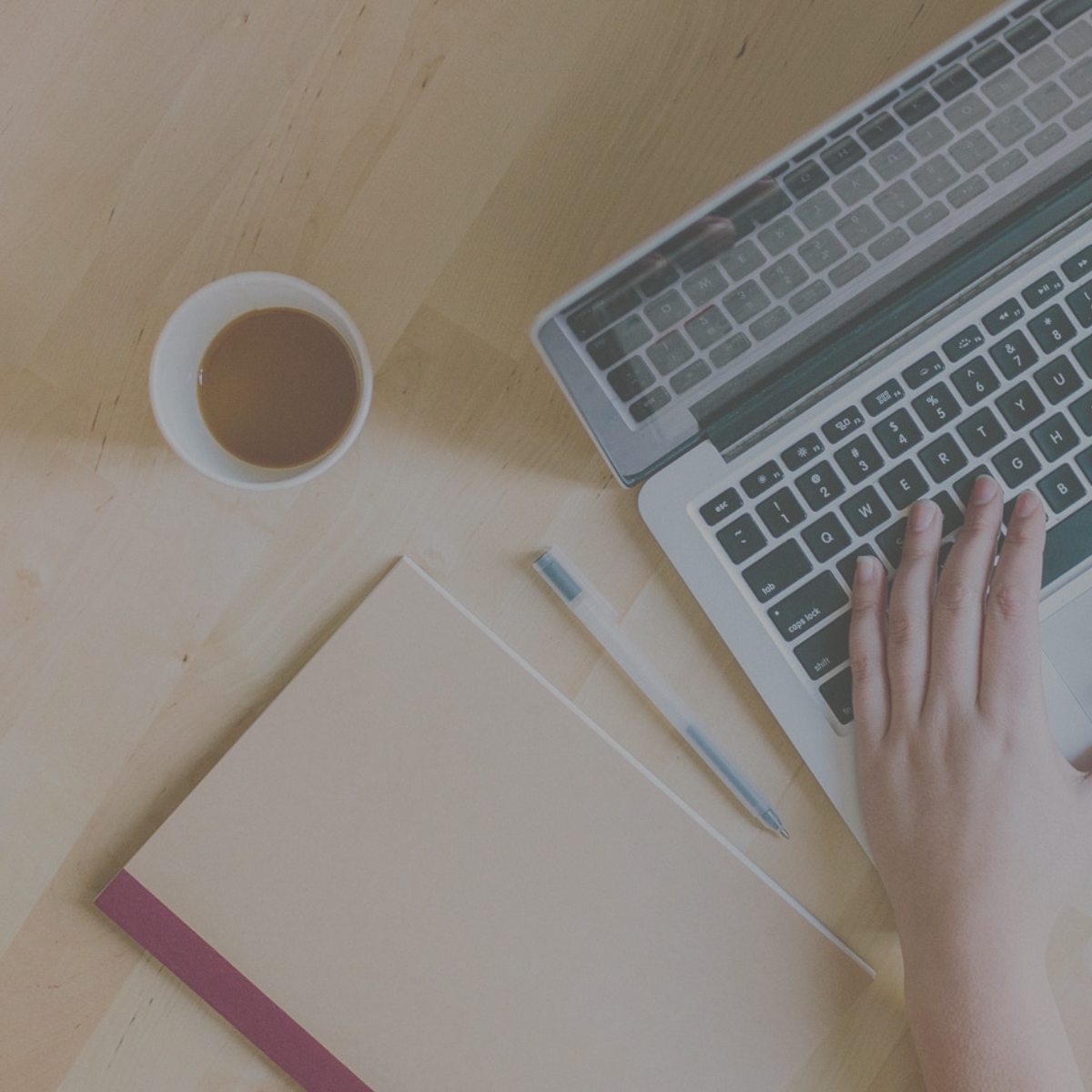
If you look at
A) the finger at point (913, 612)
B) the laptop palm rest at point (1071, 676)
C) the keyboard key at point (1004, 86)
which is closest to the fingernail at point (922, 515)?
the finger at point (913, 612)

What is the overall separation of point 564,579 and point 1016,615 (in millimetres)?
252

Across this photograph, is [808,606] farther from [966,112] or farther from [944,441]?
[966,112]

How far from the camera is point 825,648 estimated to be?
540 millimetres

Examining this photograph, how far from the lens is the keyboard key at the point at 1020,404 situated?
1.71 feet

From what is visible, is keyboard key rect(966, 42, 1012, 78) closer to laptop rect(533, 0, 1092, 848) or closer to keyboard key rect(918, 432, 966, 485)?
laptop rect(533, 0, 1092, 848)

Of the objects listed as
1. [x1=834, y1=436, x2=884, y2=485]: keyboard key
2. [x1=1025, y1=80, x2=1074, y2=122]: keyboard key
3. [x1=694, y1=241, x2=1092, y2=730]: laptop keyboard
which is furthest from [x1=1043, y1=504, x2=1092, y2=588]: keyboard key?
[x1=1025, y1=80, x2=1074, y2=122]: keyboard key

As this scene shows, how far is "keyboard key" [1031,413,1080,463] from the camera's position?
1.71 ft

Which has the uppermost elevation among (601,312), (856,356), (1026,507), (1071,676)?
(601,312)

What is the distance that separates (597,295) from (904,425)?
19 cm

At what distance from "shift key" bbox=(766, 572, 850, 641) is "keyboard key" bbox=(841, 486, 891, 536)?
0.03 metres

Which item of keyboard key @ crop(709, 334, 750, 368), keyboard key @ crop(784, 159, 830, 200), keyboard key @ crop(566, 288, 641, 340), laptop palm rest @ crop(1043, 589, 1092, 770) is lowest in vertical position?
laptop palm rest @ crop(1043, 589, 1092, 770)

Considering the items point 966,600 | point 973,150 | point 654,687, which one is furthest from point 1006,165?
point 654,687

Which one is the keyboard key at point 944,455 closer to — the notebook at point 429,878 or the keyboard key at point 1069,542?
the keyboard key at point 1069,542

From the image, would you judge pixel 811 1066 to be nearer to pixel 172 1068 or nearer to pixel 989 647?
pixel 989 647
